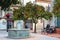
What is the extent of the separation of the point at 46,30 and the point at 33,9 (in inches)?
156

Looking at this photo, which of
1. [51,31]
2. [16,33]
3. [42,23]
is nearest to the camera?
[16,33]

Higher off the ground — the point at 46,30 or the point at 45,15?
the point at 45,15

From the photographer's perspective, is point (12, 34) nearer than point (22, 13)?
Yes

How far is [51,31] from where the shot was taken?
33.7m

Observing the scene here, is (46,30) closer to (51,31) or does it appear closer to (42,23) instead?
(51,31)

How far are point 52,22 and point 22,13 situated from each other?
217 inches

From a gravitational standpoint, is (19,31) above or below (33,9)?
below

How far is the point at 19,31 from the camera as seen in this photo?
2327cm

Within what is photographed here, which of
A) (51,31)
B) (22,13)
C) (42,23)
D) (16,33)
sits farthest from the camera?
(42,23)

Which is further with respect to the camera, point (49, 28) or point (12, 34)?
point (49, 28)

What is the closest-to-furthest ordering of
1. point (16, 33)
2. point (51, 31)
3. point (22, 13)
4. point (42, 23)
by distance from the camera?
1. point (16, 33)
2. point (51, 31)
3. point (22, 13)
4. point (42, 23)

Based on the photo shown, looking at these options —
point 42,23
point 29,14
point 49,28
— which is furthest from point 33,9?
point 42,23

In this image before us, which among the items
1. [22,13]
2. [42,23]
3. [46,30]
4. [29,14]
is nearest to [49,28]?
[46,30]

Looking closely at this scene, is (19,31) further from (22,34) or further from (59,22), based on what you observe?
(59,22)
